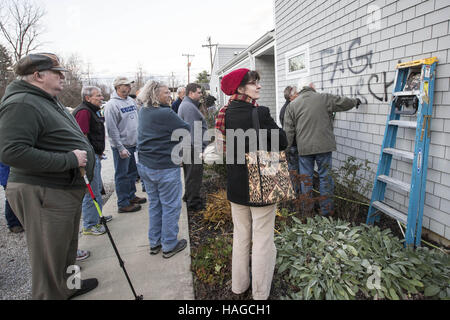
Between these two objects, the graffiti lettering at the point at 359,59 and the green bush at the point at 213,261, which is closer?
the green bush at the point at 213,261

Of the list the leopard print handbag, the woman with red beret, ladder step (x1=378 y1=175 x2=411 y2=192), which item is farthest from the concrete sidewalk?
ladder step (x1=378 y1=175 x2=411 y2=192)

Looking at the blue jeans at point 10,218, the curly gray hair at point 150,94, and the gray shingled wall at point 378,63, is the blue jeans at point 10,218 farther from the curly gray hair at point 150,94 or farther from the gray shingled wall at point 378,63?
the gray shingled wall at point 378,63

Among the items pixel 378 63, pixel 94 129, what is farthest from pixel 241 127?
pixel 378 63

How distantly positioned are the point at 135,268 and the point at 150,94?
1.92 meters

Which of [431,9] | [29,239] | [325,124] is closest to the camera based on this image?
[29,239]

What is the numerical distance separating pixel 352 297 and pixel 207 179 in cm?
405

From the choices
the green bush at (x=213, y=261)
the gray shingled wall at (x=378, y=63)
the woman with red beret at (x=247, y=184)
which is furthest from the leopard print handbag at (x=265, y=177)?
the gray shingled wall at (x=378, y=63)

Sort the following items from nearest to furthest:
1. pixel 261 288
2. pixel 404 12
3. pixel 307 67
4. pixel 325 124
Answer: pixel 261 288 → pixel 404 12 → pixel 325 124 → pixel 307 67

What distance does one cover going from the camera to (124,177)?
449 cm

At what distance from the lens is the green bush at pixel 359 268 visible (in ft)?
7.40

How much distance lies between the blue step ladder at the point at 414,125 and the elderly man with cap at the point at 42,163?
3.22 metres

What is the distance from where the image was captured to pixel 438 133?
9.59 feet

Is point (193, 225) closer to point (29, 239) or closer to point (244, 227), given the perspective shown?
point (244, 227)
